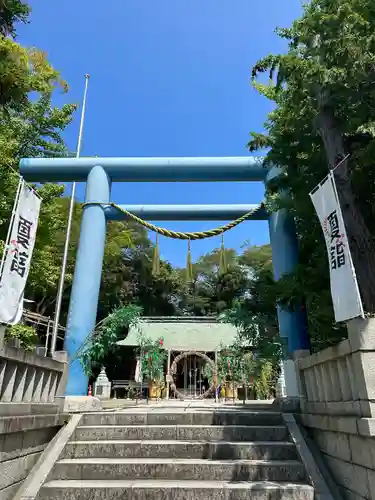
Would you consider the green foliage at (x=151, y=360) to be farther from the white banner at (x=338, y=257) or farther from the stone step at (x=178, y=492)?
the white banner at (x=338, y=257)

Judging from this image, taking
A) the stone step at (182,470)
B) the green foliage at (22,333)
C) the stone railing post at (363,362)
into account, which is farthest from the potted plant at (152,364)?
the stone railing post at (363,362)

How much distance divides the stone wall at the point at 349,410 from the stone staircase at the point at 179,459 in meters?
0.39

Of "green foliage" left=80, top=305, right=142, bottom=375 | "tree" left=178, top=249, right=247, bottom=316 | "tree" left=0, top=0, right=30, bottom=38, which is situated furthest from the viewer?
"tree" left=178, top=249, right=247, bottom=316

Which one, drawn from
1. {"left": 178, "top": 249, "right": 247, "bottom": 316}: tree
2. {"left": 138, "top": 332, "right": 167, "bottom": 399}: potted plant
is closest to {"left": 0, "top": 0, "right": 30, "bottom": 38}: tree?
{"left": 138, "top": 332, "right": 167, "bottom": 399}: potted plant

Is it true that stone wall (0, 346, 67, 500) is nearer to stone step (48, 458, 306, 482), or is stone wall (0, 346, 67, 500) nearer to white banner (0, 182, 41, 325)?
stone step (48, 458, 306, 482)

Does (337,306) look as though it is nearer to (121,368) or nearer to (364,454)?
(364,454)

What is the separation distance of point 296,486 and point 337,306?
1.90 meters

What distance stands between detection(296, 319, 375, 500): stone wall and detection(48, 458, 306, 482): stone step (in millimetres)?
475

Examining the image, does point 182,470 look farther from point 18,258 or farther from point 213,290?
point 213,290

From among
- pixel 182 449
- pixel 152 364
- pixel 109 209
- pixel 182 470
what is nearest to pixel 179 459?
pixel 182 449

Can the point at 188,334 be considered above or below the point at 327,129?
below

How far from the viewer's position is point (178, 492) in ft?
12.5

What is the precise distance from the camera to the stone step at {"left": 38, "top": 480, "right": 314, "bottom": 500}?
148 inches

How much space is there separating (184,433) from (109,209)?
21.3 ft
